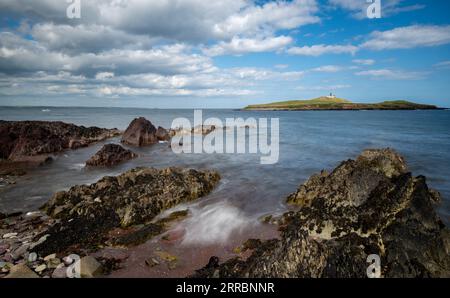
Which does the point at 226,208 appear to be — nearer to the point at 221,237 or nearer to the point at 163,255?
the point at 221,237

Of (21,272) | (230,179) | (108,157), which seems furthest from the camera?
(108,157)

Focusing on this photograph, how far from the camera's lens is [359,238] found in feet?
29.7

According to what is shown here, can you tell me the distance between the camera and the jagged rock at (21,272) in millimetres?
8370

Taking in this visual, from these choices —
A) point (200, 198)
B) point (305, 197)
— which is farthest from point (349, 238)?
point (200, 198)

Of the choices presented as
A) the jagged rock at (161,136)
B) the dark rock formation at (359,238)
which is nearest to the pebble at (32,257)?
the dark rock formation at (359,238)

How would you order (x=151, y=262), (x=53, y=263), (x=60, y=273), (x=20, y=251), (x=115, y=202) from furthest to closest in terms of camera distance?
(x=115, y=202)
(x=20, y=251)
(x=151, y=262)
(x=53, y=263)
(x=60, y=273)

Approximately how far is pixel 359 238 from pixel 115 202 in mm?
10830

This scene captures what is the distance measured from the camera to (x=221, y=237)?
38.3 feet

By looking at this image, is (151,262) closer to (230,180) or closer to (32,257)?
(32,257)

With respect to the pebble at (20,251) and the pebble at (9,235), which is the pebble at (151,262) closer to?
the pebble at (20,251)

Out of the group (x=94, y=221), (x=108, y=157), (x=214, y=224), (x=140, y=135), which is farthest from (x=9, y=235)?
(x=140, y=135)

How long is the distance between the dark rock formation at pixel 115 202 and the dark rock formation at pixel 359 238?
5573 millimetres

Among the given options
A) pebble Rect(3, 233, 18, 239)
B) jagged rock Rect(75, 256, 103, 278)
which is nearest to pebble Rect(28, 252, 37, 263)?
jagged rock Rect(75, 256, 103, 278)

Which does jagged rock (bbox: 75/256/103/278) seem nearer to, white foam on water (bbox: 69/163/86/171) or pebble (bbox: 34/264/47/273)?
pebble (bbox: 34/264/47/273)
